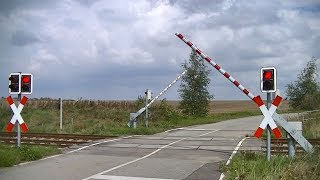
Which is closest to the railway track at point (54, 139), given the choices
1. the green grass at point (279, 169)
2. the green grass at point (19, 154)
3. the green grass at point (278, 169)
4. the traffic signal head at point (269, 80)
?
the green grass at point (19, 154)

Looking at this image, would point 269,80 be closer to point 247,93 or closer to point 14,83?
point 247,93

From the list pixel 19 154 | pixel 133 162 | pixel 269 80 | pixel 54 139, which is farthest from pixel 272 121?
pixel 54 139

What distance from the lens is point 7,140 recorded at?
74.4ft

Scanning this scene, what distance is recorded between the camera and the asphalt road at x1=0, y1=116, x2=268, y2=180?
11.4 metres

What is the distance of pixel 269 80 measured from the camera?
1281 centimetres

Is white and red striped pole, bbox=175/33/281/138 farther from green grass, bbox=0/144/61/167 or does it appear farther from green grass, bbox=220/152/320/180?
green grass, bbox=0/144/61/167

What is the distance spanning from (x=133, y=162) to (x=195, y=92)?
103ft

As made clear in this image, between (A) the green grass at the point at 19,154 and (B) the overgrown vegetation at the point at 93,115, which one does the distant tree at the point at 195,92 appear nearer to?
(B) the overgrown vegetation at the point at 93,115

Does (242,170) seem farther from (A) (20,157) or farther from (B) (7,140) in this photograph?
(B) (7,140)

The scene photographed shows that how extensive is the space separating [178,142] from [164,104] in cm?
1857

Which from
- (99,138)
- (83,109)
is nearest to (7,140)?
(99,138)

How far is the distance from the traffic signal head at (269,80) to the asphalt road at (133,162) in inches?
103

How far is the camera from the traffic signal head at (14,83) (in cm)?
1511

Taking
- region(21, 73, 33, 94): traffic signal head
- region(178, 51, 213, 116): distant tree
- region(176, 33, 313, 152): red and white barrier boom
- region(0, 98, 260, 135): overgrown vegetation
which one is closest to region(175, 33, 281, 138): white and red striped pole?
region(176, 33, 313, 152): red and white barrier boom
